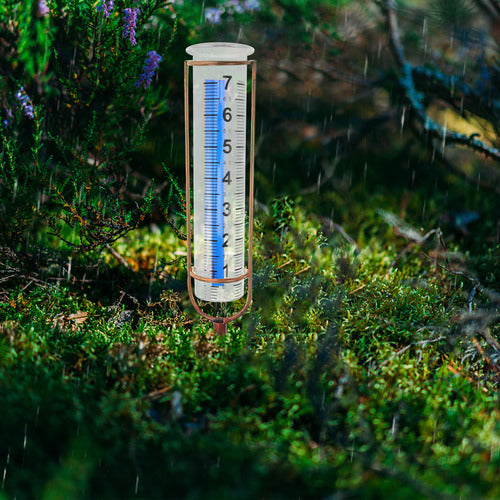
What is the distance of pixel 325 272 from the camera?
3541mm

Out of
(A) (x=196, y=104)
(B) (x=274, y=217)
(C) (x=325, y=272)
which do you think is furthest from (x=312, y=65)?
(A) (x=196, y=104)

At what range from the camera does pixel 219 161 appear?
2678mm

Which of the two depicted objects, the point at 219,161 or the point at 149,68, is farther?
the point at 149,68

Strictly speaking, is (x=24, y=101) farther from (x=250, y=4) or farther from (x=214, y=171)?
(x=250, y=4)

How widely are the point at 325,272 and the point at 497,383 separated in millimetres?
1191

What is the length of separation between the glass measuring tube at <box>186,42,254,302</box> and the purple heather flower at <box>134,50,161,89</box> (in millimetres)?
820

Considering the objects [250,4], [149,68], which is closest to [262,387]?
[149,68]

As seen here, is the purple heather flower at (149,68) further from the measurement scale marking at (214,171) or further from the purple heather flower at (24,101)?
the measurement scale marking at (214,171)

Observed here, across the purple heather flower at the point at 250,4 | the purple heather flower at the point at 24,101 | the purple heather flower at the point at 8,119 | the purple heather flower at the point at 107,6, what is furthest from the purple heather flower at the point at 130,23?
the purple heather flower at the point at 250,4

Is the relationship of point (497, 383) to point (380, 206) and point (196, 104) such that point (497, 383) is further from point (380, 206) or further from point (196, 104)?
point (380, 206)

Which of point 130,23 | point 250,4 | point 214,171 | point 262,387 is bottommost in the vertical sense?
point 262,387

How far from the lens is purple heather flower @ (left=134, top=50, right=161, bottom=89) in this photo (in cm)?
338

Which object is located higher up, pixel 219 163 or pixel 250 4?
pixel 250 4

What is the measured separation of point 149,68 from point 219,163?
43.9 inches
